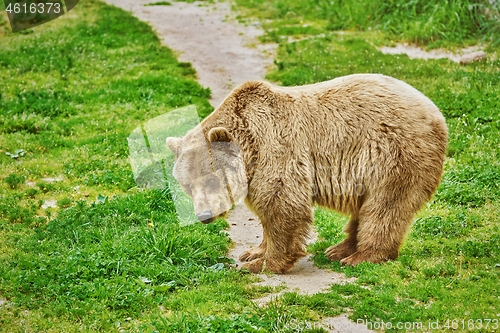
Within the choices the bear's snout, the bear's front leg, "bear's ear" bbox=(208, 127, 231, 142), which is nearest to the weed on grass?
the bear's front leg

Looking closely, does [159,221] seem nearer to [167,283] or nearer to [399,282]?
[167,283]

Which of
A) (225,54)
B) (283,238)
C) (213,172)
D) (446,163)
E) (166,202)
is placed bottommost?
(166,202)

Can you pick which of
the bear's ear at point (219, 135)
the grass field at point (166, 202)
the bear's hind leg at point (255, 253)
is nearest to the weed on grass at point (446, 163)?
the grass field at point (166, 202)

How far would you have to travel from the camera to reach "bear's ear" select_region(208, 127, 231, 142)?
230 inches

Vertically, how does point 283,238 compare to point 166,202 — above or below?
above

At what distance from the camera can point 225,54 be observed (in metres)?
→ 14.9

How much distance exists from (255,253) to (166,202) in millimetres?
2127

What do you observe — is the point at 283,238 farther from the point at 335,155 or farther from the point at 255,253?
the point at 335,155

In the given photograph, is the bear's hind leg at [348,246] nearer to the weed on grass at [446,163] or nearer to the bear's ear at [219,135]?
the weed on grass at [446,163]

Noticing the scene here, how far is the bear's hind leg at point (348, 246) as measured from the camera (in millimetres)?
6547

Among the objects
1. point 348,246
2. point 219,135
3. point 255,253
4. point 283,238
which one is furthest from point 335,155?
point 255,253

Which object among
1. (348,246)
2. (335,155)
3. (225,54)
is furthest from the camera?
(225,54)

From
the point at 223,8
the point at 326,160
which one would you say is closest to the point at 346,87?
the point at 326,160

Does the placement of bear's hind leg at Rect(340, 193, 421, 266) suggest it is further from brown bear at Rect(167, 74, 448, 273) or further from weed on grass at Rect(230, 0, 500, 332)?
weed on grass at Rect(230, 0, 500, 332)
